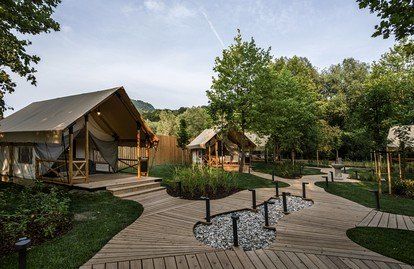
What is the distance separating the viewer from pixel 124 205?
8.92m

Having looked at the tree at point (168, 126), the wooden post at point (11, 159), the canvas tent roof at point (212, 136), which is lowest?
the wooden post at point (11, 159)

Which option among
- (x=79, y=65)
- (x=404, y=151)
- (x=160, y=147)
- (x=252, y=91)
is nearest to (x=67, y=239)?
(x=79, y=65)

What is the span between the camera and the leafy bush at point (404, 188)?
12.3 meters

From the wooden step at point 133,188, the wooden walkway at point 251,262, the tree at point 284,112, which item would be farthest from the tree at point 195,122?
the wooden walkway at point 251,262

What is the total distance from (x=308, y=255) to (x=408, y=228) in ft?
13.5

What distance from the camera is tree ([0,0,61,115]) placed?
24.0 feet

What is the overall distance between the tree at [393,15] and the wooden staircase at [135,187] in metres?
10.2

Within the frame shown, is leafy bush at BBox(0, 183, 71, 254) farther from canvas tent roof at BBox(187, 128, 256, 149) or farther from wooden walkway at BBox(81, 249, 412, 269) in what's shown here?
canvas tent roof at BBox(187, 128, 256, 149)

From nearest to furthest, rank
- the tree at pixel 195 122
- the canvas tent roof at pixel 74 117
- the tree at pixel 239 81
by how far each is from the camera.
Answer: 1. the canvas tent roof at pixel 74 117
2. the tree at pixel 239 81
3. the tree at pixel 195 122

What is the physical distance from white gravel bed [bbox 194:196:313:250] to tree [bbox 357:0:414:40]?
4954 mm

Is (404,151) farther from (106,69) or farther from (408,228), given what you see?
(106,69)

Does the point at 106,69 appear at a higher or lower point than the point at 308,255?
higher

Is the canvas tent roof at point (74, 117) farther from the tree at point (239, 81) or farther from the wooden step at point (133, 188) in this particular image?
the tree at point (239, 81)

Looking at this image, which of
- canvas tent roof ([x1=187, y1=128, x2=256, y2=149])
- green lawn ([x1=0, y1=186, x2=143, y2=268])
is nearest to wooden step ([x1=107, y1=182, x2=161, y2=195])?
green lawn ([x1=0, y1=186, x2=143, y2=268])
